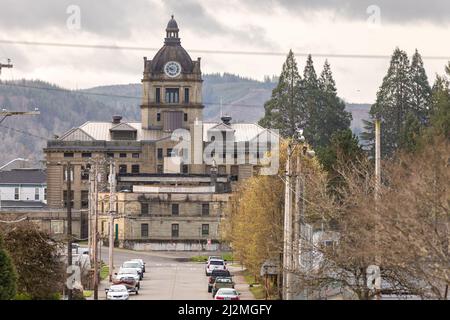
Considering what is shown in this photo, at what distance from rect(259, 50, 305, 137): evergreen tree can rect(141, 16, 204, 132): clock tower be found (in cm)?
826

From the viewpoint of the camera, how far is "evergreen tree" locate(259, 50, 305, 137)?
16800 cm

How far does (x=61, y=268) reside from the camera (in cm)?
6381

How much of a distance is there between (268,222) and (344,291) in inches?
841

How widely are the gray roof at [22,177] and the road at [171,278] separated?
2302 inches

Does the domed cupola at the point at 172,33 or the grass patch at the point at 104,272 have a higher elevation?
the domed cupola at the point at 172,33

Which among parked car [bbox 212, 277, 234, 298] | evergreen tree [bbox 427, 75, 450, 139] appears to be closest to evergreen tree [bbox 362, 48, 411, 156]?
evergreen tree [bbox 427, 75, 450, 139]

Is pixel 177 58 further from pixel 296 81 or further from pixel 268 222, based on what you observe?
pixel 268 222

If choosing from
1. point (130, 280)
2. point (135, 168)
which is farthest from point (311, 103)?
point (130, 280)

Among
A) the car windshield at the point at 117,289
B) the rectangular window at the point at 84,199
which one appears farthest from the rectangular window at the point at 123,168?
the car windshield at the point at 117,289

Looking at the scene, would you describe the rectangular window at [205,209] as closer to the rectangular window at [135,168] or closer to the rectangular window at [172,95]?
the rectangular window at [135,168]

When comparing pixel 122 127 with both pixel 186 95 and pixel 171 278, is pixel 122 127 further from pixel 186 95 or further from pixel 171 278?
pixel 171 278

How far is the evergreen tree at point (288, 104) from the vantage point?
16800 cm

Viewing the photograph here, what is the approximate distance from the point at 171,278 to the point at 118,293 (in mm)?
20891
